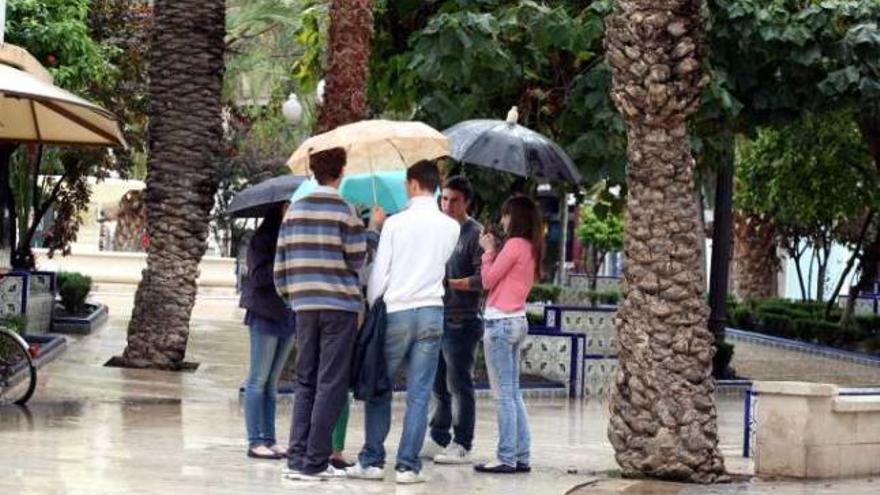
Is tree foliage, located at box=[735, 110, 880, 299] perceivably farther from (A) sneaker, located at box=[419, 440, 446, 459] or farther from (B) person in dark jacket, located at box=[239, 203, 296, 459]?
Answer: (B) person in dark jacket, located at box=[239, 203, 296, 459]

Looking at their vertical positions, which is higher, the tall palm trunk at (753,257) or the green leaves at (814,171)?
the green leaves at (814,171)

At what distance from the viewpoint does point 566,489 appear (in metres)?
11.6

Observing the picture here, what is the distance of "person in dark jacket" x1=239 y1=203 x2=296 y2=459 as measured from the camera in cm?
1199

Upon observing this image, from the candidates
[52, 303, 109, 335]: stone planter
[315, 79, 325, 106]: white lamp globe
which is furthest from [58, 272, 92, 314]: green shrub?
[315, 79, 325, 106]: white lamp globe

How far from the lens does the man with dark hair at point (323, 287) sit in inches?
429

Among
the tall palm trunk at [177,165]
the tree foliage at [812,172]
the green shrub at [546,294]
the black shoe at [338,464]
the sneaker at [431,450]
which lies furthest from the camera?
the green shrub at [546,294]

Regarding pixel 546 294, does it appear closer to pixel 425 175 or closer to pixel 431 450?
pixel 431 450

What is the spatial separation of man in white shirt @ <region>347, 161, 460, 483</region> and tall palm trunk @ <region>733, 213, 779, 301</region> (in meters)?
27.7

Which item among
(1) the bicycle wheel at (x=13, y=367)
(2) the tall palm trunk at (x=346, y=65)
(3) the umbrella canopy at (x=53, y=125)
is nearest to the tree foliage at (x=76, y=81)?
(2) the tall palm trunk at (x=346, y=65)

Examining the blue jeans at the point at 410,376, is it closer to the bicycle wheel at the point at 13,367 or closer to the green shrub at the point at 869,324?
the bicycle wheel at the point at 13,367

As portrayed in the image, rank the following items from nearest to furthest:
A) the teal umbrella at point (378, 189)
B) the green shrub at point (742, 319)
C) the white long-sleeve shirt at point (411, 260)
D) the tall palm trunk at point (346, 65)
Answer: the white long-sleeve shirt at point (411, 260) → the teal umbrella at point (378, 189) → the tall palm trunk at point (346, 65) → the green shrub at point (742, 319)

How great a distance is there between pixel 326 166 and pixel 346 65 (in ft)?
26.1

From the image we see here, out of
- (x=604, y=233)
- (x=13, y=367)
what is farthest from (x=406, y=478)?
(x=604, y=233)

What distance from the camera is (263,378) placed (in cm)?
1208
